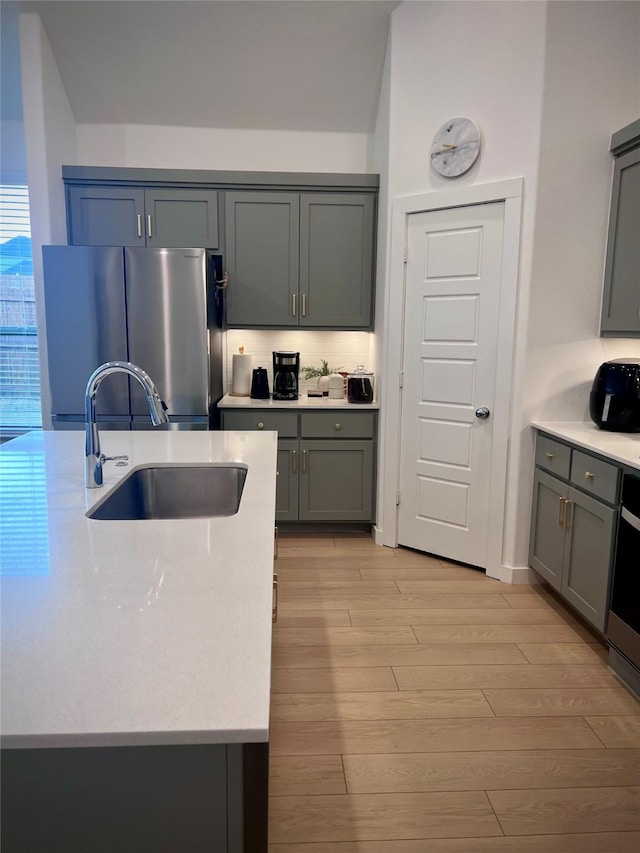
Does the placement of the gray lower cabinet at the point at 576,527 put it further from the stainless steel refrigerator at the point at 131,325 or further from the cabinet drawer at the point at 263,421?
the stainless steel refrigerator at the point at 131,325

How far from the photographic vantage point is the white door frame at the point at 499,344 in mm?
3176

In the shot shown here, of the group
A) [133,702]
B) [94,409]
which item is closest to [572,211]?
[94,409]

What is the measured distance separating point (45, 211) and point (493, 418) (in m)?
2.97

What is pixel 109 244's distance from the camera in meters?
4.03

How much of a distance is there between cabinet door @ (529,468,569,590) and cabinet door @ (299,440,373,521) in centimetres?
114

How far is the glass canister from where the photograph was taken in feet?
13.3

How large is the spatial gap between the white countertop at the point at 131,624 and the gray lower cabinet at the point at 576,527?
1598 mm

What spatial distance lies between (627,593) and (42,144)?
13.0ft

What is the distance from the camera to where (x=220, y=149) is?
427 cm

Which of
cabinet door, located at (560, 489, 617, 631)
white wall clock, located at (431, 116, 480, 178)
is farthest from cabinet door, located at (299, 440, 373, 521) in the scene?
white wall clock, located at (431, 116, 480, 178)

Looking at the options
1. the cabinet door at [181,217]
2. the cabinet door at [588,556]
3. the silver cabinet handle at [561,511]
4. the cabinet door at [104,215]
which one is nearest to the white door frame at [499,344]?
the silver cabinet handle at [561,511]

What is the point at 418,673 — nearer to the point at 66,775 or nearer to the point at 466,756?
the point at 466,756

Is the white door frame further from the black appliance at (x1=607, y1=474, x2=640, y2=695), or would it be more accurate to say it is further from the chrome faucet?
the chrome faucet

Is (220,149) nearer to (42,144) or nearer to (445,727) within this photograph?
(42,144)
